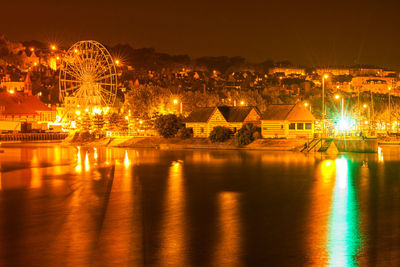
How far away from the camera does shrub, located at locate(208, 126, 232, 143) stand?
53.2 metres

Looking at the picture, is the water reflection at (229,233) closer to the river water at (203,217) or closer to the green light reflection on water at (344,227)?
the river water at (203,217)

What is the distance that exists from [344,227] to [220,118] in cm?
4177

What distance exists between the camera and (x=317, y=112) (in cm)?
9575

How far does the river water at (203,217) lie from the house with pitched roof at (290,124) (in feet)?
63.7

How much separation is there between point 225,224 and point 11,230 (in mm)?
6217

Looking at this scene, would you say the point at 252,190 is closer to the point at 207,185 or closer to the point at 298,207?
the point at 207,185

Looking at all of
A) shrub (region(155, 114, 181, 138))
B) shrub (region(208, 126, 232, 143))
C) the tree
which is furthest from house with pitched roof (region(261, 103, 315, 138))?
the tree

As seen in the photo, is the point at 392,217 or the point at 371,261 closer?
the point at 371,261

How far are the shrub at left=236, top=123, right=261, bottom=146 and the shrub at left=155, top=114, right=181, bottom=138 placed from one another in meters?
8.92

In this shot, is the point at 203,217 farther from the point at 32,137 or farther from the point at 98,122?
the point at 32,137

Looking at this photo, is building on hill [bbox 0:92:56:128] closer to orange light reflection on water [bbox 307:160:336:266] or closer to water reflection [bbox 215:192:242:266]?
orange light reflection on water [bbox 307:160:336:266]

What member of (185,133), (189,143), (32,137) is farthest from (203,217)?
(32,137)

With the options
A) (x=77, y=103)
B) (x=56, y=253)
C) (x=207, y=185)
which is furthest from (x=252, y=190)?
(x=77, y=103)

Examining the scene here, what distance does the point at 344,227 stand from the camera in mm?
15562
